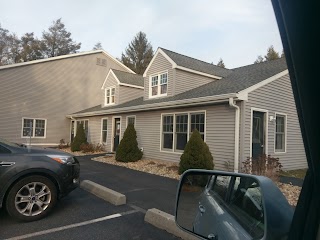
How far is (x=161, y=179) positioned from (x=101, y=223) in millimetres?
4489

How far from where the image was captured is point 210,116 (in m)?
10.9

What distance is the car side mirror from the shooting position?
1.20 m

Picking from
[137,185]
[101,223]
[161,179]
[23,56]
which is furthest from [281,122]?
[23,56]

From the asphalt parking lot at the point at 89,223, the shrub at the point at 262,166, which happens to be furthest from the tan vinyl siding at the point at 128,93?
the asphalt parking lot at the point at 89,223

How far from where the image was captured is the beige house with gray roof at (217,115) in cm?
1002

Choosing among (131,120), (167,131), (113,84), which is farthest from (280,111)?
(113,84)

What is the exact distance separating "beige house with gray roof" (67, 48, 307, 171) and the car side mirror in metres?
7.88

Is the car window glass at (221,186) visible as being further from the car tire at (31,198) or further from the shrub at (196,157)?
the shrub at (196,157)

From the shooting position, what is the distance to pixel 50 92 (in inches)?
853

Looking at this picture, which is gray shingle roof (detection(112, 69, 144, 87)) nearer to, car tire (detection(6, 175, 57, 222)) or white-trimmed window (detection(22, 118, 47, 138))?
white-trimmed window (detection(22, 118, 47, 138))

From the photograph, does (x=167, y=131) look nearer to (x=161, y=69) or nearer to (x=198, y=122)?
(x=198, y=122)

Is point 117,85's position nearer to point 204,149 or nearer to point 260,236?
point 204,149

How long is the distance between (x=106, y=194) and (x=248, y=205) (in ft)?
17.4

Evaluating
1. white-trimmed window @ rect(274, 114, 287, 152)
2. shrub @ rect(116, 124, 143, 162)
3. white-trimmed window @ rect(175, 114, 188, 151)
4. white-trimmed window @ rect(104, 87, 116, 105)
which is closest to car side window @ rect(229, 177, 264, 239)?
white-trimmed window @ rect(175, 114, 188, 151)
